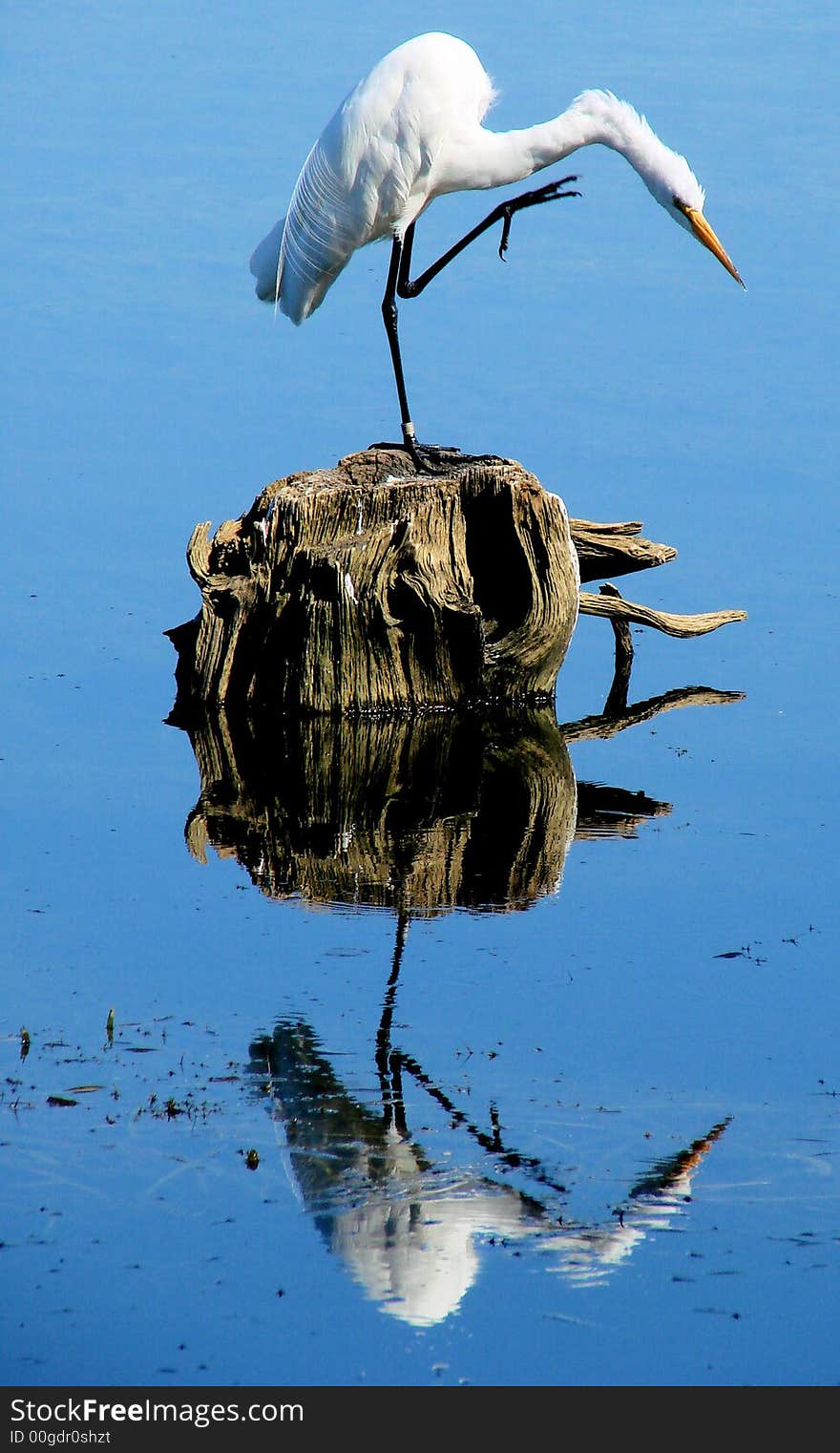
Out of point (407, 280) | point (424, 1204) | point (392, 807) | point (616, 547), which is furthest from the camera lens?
point (407, 280)

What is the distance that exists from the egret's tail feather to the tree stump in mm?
1169

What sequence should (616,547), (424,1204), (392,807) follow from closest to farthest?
1. (424,1204)
2. (392,807)
3. (616,547)

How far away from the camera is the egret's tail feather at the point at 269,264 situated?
9938 millimetres

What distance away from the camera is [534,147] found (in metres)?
9.45

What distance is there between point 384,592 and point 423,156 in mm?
2149

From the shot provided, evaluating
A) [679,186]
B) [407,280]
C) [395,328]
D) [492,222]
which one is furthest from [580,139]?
[395,328]

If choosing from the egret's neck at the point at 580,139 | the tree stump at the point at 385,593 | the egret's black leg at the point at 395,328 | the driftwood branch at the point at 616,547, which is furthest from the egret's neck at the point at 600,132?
the driftwood branch at the point at 616,547

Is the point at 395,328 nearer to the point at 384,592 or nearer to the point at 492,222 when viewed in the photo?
the point at 492,222

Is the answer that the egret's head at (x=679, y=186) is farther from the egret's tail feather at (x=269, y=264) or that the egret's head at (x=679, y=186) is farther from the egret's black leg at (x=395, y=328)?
the egret's tail feather at (x=269, y=264)

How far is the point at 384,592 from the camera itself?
29.5 ft

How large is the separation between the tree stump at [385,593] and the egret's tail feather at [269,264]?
1.17m

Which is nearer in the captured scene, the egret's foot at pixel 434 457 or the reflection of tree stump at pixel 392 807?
the reflection of tree stump at pixel 392 807
